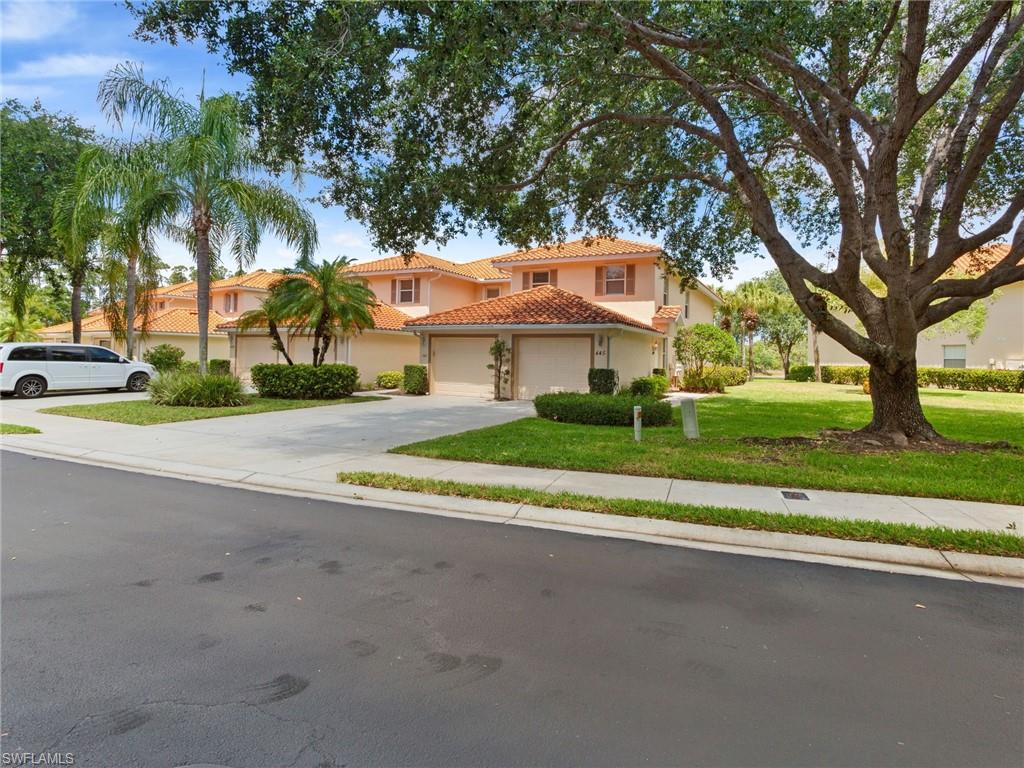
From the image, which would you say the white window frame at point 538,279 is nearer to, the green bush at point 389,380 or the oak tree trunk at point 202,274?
the green bush at point 389,380

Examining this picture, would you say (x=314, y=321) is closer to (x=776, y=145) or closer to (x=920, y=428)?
(x=776, y=145)

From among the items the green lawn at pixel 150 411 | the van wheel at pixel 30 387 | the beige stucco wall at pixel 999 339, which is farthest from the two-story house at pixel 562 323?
the beige stucco wall at pixel 999 339

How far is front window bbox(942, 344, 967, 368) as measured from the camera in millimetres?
35500

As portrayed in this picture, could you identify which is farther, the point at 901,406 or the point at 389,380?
the point at 389,380

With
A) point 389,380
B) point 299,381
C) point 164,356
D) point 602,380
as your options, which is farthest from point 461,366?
point 164,356

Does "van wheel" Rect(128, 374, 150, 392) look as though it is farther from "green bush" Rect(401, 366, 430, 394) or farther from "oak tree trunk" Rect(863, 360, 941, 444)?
"oak tree trunk" Rect(863, 360, 941, 444)

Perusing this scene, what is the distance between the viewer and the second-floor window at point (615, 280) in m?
24.4

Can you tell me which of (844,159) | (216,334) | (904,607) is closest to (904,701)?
(904,607)

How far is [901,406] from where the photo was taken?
427 inches

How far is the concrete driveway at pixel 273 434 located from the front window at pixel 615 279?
942 cm

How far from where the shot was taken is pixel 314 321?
20.5 meters

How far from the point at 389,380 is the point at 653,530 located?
70.8ft

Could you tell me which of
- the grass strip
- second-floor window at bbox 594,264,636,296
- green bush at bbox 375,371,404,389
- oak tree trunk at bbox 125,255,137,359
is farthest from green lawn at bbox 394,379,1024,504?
oak tree trunk at bbox 125,255,137,359

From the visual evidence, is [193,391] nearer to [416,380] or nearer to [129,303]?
[416,380]
